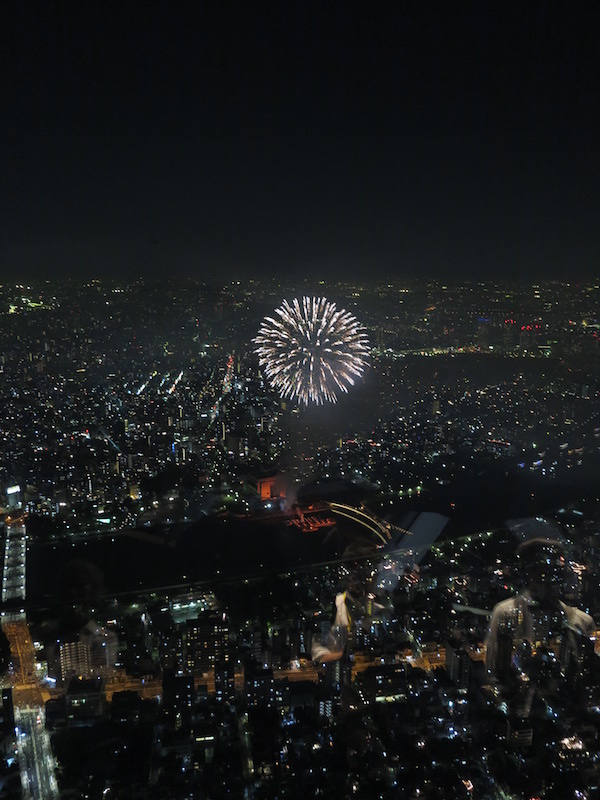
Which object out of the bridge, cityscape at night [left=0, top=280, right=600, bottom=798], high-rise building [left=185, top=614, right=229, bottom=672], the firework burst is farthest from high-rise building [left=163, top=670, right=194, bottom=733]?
the firework burst

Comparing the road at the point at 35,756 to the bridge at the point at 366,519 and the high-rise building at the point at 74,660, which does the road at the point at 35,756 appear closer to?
the high-rise building at the point at 74,660

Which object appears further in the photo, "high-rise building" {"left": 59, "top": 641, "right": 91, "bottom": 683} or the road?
"high-rise building" {"left": 59, "top": 641, "right": 91, "bottom": 683}

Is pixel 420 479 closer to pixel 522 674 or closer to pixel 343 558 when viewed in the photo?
pixel 343 558

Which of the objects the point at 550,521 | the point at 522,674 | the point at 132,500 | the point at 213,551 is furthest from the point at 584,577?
the point at 132,500

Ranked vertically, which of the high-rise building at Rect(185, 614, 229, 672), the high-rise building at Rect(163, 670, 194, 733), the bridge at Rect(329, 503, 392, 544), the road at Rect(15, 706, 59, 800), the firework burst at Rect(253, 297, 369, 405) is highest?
the firework burst at Rect(253, 297, 369, 405)

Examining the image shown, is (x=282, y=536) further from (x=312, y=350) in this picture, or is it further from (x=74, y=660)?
(x=74, y=660)

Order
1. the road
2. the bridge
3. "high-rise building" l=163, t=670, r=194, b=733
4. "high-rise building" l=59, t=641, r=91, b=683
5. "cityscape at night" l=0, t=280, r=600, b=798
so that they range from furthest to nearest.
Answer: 1. the bridge
2. "high-rise building" l=59, t=641, r=91, b=683
3. "high-rise building" l=163, t=670, r=194, b=733
4. "cityscape at night" l=0, t=280, r=600, b=798
5. the road

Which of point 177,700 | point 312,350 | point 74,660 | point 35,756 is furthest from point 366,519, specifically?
point 35,756

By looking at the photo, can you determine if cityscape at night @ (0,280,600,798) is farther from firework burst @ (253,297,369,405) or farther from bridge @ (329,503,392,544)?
firework burst @ (253,297,369,405)

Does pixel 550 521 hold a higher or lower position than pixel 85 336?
lower
